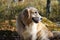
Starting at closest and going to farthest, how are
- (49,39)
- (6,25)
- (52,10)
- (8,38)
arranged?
1. (49,39)
2. (8,38)
3. (6,25)
4. (52,10)

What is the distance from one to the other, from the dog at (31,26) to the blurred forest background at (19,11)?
145cm

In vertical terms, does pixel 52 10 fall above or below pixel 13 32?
above

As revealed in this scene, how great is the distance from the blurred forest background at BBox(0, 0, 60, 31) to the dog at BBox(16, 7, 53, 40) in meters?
1.45

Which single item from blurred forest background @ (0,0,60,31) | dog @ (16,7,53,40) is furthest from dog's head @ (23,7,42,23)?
blurred forest background @ (0,0,60,31)

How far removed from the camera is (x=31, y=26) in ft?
20.9

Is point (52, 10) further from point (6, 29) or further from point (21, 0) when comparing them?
point (6, 29)

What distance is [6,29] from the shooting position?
8141mm

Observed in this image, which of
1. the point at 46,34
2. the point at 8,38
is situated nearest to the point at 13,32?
the point at 8,38

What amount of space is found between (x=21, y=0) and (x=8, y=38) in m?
2.10

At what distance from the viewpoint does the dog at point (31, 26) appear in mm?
6188

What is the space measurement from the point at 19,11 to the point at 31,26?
248 cm

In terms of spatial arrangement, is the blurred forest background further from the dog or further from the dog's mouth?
the dog's mouth

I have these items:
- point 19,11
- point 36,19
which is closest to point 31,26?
point 36,19

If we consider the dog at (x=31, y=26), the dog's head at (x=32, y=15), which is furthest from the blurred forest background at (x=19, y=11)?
the dog's head at (x=32, y=15)
